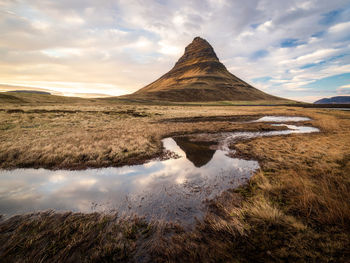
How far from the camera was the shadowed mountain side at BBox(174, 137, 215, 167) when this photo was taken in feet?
39.5

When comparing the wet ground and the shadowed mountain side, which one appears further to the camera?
the shadowed mountain side

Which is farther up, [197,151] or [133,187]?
A: [197,151]

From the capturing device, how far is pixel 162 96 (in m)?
164

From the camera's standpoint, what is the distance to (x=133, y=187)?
26.3 ft

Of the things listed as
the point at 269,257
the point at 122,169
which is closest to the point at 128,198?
the point at 122,169

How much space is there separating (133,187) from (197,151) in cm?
771

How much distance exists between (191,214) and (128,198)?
9.87 feet

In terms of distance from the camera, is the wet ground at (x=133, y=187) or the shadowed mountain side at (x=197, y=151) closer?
the wet ground at (x=133, y=187)

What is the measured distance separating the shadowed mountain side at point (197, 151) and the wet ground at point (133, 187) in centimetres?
23

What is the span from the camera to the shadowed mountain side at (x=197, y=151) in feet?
39.5

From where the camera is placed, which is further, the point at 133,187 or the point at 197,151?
the point at 197,151

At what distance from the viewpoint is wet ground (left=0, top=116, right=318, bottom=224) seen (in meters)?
6.24

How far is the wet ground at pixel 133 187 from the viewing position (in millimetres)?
6242

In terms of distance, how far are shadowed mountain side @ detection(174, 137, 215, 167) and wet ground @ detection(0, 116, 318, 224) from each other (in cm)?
23
